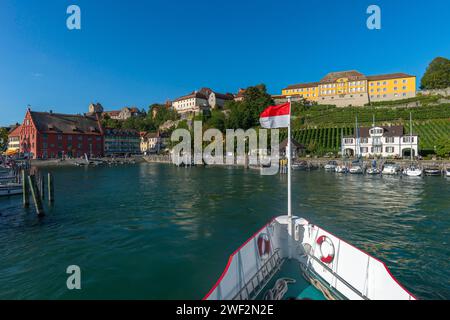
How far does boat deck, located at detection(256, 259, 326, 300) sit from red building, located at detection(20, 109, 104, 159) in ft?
364

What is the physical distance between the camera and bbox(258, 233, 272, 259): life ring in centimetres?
1005

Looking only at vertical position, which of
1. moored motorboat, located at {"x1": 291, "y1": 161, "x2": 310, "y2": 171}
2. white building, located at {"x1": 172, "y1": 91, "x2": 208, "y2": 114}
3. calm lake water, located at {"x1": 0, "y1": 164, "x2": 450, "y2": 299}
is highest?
white building, located at {"x1": 172, "y1": 91, "x2": 208, "y2": 114}

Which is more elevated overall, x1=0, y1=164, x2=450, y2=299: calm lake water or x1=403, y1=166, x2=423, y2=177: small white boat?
x1=403, y1=166, x2=423, y2=177: small white boat

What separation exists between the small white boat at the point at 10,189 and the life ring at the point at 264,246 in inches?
1360

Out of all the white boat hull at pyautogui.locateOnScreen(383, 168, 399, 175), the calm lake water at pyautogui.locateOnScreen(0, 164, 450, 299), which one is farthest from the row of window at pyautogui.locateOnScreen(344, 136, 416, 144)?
the calm lake water at pyautogui.locateOnScreen(0, 164, 450, 299)

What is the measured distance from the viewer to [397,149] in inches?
2965

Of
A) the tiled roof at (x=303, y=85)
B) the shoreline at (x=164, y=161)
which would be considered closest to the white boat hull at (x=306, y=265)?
the shoreline at (x=164, y=161)

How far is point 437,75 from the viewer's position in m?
117

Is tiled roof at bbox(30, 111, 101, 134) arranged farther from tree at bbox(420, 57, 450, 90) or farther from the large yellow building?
tree at bbox(420, 57, 450, 90)

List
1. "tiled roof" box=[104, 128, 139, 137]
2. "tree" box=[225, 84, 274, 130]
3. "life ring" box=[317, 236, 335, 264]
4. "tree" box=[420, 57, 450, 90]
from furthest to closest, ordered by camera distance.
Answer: "tree" box=[225, 84, 274, 130]
"tiled roof" box=[104, 128, 139, 137]
"tree" box=[420, 57, 450, 90]
"life ring" box=[317, 236, 335, 264]

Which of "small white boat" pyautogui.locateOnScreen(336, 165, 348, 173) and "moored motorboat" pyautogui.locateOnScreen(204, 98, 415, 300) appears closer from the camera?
"moored motorboat" pyautogui.locateOnScreen(204, 98, 415, 300)

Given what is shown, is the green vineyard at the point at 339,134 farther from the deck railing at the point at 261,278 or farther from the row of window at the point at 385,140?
the deck railing at the point at 261,278
